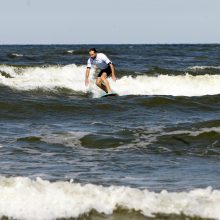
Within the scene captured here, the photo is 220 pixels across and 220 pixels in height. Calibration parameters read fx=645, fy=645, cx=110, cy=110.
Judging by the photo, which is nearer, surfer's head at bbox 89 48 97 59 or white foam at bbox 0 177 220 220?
white foam at bbox 0 177 220 220

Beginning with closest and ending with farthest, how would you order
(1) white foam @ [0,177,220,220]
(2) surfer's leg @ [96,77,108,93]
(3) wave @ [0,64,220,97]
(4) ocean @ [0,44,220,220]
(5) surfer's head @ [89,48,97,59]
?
(1) white foam @ [0,177,220,220] → (4) ocean @ [0,44,220,220] → (5) surfer's head @ [89,48,97,59] → (2) surfer's leg @ [96,77,108,93] → (3) wave @ [0,64,220,97]

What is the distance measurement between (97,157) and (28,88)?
1156 cm

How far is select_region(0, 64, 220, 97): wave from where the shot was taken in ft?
74.0

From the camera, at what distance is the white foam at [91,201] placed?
21.4 ft

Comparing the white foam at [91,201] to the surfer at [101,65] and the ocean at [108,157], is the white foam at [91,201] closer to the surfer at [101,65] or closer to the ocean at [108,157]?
the ocean at [108,157]

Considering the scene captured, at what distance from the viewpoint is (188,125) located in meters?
12.9

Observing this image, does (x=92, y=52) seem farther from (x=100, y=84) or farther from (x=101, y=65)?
(x=100, y=84)

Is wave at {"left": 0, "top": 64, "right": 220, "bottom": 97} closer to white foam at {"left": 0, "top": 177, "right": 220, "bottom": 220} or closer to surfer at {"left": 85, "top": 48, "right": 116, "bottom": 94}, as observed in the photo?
surfer at {"left": 85, "top": 48, "right": 116, "bottom": 94}

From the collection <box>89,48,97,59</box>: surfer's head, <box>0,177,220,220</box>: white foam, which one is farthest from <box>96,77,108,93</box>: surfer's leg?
<box>0,177,220,220</box>: white foam

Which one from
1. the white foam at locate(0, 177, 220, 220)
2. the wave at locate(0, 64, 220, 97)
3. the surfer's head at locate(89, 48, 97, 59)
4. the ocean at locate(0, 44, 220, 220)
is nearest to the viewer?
the white foam at locate(0, 177, 220, 220)

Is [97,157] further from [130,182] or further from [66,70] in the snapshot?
[66,70]

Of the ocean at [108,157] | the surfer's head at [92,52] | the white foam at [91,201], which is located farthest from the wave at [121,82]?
the white foam at [91,201]

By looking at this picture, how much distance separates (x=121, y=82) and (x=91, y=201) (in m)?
17.5

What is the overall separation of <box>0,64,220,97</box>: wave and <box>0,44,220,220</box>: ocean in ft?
4.32
